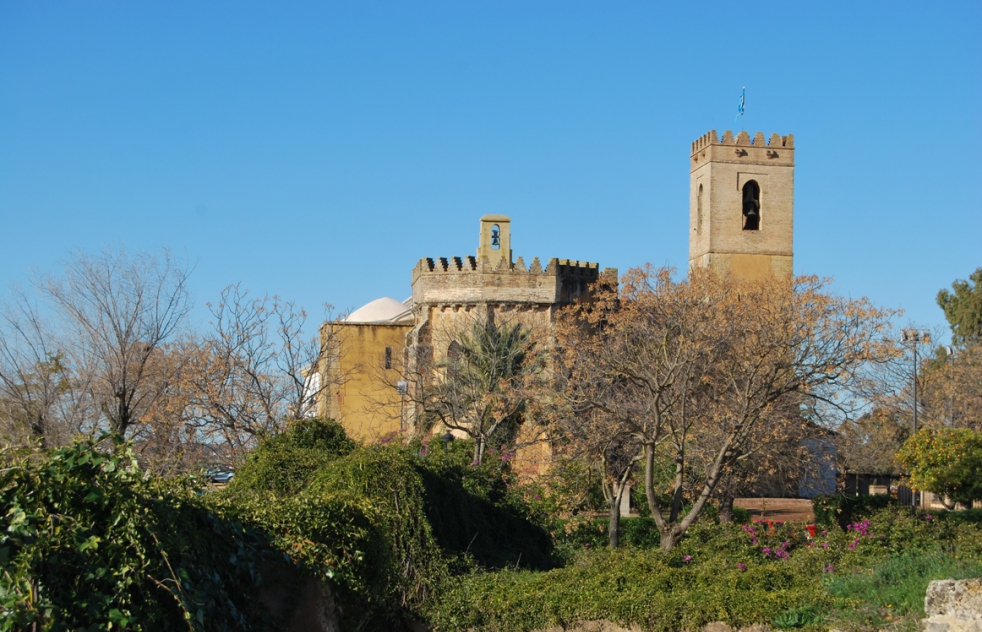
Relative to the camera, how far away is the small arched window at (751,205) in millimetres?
49875

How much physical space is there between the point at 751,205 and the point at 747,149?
2642 mm

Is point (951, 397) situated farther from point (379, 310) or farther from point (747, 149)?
point (379, 310)

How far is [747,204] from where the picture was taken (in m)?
50.1

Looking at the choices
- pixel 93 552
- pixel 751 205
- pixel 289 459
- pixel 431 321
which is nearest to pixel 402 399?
pixel 431 321

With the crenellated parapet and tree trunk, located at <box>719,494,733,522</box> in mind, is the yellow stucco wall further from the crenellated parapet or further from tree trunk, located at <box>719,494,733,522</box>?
tree trunk, located at <box>719,494,733,522</box>

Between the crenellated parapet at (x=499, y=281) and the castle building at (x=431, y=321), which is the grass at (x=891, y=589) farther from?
the crenellated parapet at (x=499, y=281)

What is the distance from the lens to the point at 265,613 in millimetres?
7492

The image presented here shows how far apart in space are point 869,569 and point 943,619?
3.37 meters

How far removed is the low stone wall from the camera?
10.3 m

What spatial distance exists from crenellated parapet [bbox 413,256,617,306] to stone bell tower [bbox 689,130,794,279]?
14146 millimetres

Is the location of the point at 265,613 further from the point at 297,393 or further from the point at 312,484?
the point at 297,393

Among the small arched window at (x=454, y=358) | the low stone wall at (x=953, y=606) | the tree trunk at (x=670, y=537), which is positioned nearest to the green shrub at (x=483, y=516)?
the tree trunk at (x=670, y=537)

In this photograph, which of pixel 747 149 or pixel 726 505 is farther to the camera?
pixel 747 149

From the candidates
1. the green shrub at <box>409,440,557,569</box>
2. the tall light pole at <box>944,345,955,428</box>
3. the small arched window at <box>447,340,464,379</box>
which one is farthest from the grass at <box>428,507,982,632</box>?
the tall light pole at <box>944,345,955,428</box>
